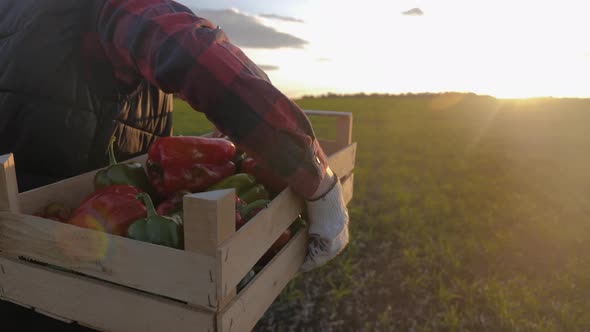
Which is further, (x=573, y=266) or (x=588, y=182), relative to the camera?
(x=588, y=182)

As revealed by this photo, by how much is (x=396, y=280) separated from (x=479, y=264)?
69 cm

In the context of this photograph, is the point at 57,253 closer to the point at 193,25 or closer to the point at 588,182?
the point at 193,25

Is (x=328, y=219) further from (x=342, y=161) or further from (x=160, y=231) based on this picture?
(x=342, y=161)

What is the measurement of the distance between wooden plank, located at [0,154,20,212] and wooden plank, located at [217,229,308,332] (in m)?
0.70

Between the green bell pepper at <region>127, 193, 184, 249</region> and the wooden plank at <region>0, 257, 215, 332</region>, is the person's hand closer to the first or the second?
the green bell pepper at <region>127, 193, 184, 249</region>

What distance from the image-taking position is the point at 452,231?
4422mm

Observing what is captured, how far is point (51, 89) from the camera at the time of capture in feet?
5.89

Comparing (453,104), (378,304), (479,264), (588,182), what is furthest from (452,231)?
(453,104)

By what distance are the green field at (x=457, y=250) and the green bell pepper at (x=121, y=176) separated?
1.74 metres

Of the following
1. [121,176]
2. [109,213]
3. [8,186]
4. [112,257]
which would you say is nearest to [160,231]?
[112,257]

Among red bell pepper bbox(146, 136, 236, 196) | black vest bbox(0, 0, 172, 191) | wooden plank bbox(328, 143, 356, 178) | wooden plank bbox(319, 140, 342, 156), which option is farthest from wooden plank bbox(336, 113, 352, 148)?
black vest bbox(0, 0, 172, 191)

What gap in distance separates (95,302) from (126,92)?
93 centimetres

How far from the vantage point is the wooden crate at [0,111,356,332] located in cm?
117

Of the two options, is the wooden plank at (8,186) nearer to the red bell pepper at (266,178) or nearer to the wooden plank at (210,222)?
the wooden plank at (210,222)
